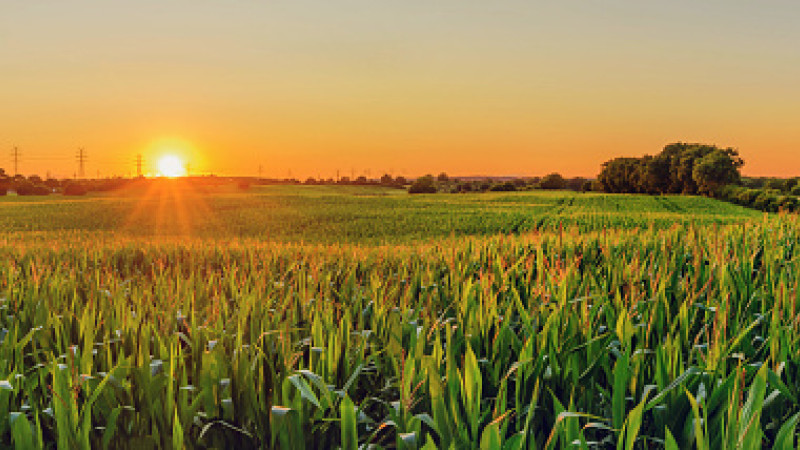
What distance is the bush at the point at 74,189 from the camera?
104 m

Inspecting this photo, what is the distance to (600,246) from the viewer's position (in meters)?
11.0

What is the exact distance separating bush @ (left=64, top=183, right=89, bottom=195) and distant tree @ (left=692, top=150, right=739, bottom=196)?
355 ft

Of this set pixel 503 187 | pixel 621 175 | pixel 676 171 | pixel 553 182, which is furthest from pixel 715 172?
pixel 503 187

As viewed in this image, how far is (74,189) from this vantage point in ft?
344

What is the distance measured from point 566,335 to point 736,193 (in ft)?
344

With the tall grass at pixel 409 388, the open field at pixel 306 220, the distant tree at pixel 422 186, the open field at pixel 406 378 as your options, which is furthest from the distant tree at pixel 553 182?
the tall grass at pixel 409 388

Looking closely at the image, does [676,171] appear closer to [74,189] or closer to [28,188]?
[74,189]

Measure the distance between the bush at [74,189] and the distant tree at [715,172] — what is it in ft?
355

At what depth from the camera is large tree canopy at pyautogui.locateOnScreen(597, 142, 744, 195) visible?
112000 mm

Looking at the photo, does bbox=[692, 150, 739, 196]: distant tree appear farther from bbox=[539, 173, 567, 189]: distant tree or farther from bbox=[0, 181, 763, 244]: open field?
bbox=[0, 181, 763, 244]: open field

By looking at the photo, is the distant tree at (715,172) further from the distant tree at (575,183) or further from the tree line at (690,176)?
the distant tree at (575,183)

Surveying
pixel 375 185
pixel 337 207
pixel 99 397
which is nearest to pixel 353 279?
pixel 99 397

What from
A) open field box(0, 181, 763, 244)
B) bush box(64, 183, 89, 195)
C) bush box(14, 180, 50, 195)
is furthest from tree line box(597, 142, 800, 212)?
bush box(14, 180, 50, 195)

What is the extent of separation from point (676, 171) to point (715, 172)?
16.0 m
